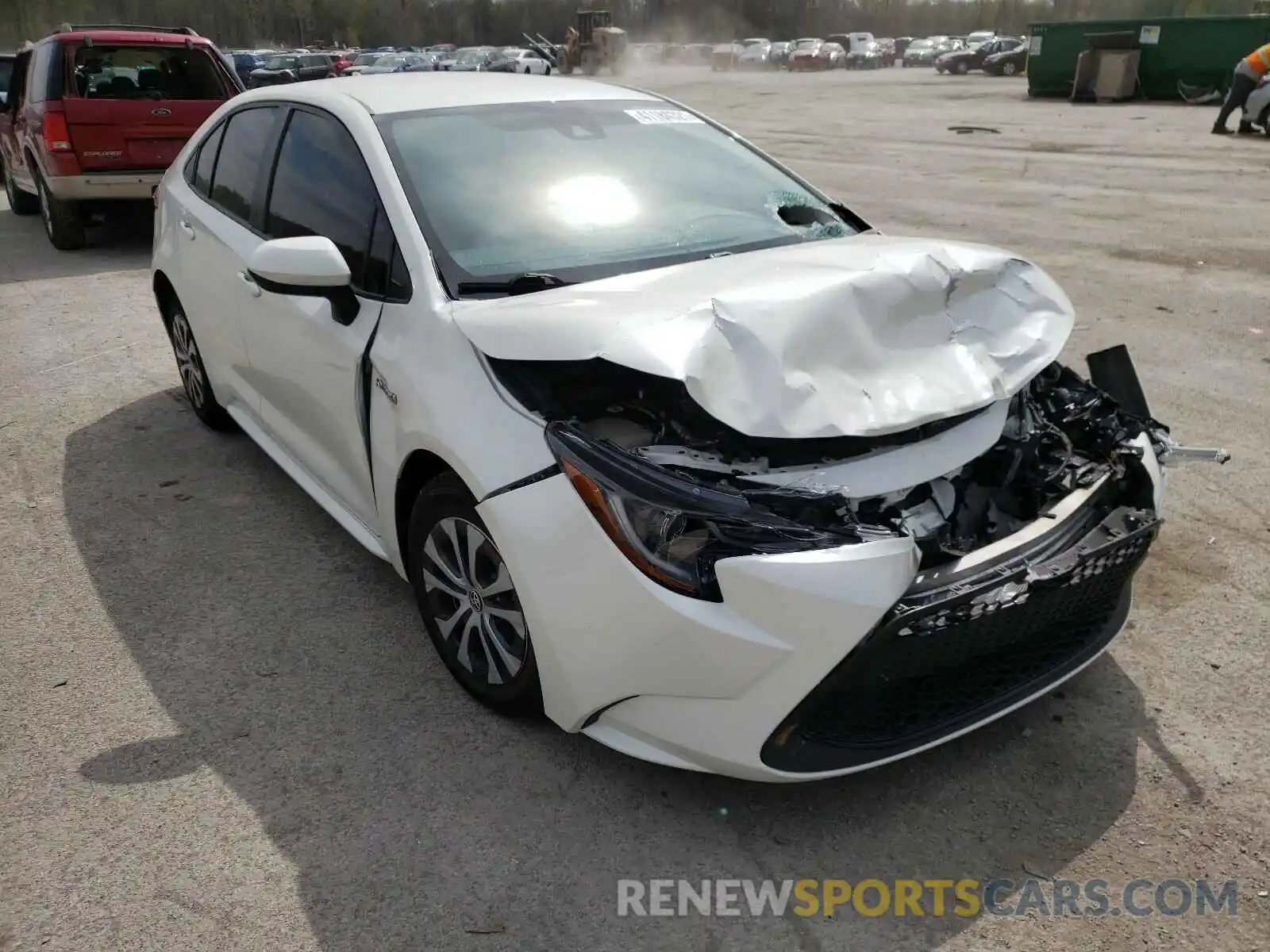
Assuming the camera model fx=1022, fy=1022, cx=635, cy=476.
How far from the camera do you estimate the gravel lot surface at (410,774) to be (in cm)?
229

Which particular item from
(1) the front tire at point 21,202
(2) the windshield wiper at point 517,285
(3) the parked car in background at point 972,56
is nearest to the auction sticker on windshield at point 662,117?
(2) the windshield wiper at point 517,285

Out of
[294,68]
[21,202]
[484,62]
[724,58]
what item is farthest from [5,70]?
[724,58]

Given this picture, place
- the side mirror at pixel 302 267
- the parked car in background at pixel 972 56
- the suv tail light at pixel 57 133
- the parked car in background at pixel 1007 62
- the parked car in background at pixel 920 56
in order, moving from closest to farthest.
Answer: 1. the side mirror at pixel 302 267
2. the suv tail light at pixel 57 133
3. the parked car in background at pixel 1007 62
4. the parked car in background at pixel 972 56
5. the parked car in background at pixel 920 56

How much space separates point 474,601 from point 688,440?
77 cm

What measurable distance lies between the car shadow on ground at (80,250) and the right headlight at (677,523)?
8226 mm

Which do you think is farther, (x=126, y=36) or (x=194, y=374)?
(x=126, y=36)

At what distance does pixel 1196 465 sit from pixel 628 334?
3135mm

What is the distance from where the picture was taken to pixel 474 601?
2814 millimetres

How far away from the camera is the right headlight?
2.24 meters

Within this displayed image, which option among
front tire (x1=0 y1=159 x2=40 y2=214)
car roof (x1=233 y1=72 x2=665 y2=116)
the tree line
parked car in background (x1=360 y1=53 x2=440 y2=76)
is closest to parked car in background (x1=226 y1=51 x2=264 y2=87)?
parked car in background (x1=360 y1=53 x2=440 y2=76)

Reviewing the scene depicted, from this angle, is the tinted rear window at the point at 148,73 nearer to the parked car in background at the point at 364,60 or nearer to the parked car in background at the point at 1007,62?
the parked car in background at the point at 364,60

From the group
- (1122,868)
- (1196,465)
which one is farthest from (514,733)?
(1196,465)

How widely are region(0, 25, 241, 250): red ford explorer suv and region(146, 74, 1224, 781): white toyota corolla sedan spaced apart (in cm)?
665

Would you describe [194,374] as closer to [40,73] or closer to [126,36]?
[126,36]
